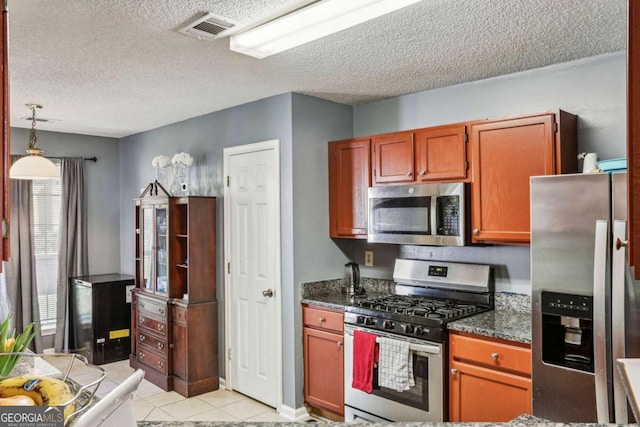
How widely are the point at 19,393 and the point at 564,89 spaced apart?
3.25 meters

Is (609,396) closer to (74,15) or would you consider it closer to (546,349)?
(546,349)

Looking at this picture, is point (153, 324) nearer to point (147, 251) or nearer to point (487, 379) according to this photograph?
point (147, 251)

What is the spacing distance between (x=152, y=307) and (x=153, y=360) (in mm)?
497

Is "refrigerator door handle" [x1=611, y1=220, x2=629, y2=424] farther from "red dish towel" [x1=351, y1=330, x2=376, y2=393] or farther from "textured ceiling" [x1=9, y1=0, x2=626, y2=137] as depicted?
"red dish towel" [x1=351, y1=330, x2=376, y2=393]

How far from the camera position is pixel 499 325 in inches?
113

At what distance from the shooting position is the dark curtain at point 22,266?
16.8ft

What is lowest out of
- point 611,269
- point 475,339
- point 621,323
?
point 475,339

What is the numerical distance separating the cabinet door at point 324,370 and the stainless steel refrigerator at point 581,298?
1.43 meters

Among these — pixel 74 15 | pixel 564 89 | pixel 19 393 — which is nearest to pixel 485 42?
pixel 564 89

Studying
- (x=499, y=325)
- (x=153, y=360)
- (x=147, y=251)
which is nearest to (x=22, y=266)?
(x=147, y=251)

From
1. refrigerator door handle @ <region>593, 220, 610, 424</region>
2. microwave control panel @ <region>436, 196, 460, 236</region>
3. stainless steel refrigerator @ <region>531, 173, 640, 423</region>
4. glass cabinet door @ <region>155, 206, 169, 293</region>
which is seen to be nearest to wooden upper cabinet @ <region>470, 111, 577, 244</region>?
microwave control panel @ <region>436, 196, 460, 236</region>

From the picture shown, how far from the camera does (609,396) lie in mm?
2229

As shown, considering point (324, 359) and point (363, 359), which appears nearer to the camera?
point (363, 359)

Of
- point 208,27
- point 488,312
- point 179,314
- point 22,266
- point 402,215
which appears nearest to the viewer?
point 208,27
